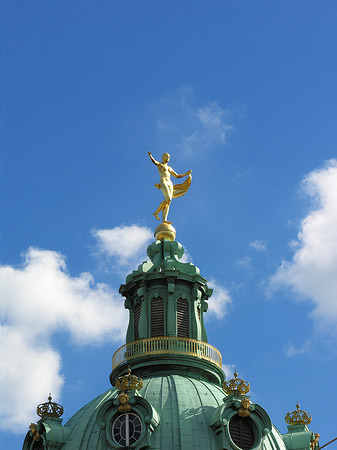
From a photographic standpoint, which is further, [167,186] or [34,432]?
[167,186]

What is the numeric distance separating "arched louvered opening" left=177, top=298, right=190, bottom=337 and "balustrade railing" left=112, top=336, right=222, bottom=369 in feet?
4.96

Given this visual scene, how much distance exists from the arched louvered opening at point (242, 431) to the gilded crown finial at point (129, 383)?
5653 millimetres

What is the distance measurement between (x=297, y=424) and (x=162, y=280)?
12.8 m

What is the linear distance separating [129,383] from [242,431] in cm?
696

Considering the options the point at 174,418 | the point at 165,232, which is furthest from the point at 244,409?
the point at 165,232

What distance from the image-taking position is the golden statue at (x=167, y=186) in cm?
7781

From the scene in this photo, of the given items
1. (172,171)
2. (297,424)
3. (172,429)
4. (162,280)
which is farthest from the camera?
(172,171)

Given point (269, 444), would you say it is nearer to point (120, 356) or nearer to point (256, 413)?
point (256, 413)

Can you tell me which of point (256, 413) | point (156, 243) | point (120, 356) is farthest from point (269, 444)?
point (156, 243)

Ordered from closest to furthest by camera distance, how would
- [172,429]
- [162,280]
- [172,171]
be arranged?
[172,429] → [162,280] → [172,171]

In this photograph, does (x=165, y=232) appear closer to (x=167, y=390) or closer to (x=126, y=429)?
(x=167, y=390)

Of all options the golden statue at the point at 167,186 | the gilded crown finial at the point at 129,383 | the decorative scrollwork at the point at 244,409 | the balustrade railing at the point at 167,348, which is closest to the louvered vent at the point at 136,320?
the balustrade railing at the point at 167,348

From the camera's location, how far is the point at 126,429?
63.1 meters

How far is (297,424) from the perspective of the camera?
69.6 m
